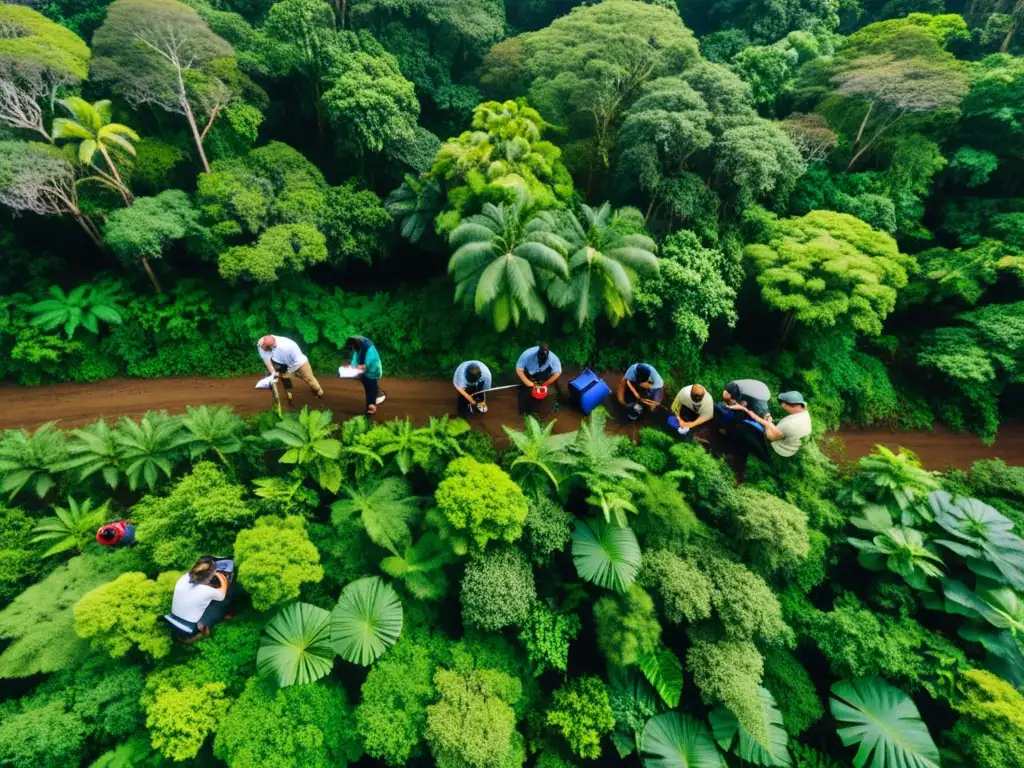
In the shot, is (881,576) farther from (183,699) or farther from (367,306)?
(367,306)

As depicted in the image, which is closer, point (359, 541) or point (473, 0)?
point (359, 541)

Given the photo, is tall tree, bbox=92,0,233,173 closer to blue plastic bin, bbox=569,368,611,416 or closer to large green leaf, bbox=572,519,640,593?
blue plastic bin, bbox=569,368,611,416

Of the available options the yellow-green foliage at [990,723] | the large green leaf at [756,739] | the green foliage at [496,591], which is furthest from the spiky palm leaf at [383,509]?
the yellow-green foliage at [990,723]

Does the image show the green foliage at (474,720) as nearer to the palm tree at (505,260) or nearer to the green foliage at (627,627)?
the green foliage at (627,627)

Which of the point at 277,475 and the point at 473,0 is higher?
the point at 473,0

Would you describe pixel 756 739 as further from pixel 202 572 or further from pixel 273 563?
pixel 202 572

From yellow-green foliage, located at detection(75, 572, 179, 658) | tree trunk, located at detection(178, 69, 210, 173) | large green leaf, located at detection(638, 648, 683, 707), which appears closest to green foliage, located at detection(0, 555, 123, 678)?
yellow-green foliage, located at detection(75, 572, 179, 658)

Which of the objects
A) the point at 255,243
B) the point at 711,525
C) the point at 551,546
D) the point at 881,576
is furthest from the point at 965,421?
the point at 255,243
